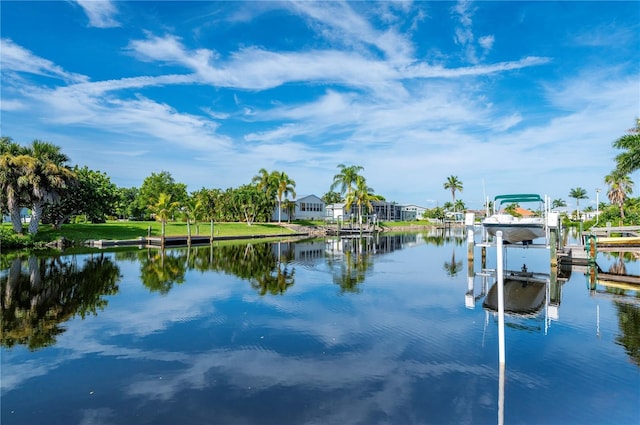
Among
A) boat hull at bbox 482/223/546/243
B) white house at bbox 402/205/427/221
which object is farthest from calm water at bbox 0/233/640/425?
white house at bbox 402/205/427/221

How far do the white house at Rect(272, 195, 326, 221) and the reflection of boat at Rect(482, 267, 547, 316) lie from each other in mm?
58202

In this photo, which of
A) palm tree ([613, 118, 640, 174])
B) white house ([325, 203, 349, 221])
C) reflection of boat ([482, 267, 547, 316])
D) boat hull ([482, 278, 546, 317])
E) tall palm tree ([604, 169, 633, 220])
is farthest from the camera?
white house ([325, 203, 349, 221])

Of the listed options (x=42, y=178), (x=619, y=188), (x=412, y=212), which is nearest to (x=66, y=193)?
(x=42, y=178)

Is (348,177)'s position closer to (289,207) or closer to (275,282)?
(289,207)

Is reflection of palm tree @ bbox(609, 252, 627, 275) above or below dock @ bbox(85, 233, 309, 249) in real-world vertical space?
below

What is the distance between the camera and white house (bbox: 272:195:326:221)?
7850cm

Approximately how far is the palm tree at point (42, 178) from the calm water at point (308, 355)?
22283 millimetres

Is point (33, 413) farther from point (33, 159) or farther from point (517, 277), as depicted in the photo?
point (33, 159)

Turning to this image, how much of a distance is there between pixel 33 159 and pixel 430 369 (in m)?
41.8

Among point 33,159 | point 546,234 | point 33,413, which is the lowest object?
point 33,413

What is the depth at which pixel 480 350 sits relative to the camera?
33.7ft

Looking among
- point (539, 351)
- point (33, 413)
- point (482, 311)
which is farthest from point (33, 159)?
point (539, 351)

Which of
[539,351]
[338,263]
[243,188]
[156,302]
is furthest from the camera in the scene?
[243,188]

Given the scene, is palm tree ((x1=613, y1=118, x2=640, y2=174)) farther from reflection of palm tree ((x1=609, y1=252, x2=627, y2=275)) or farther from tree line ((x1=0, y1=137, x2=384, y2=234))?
tree line ((x1=0, y1=137, x2=384, y2=234))
